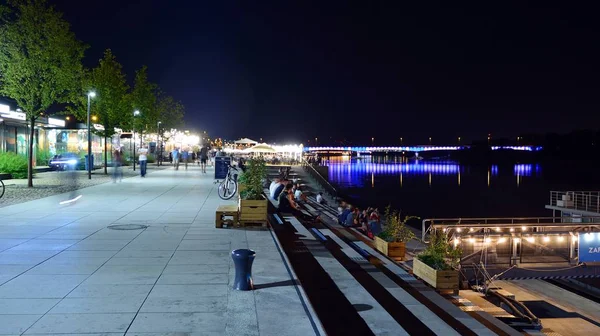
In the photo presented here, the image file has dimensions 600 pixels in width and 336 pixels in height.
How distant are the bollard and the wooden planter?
19.0 ft

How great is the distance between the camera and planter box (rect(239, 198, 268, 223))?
13748mm

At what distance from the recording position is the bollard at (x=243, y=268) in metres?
7.70

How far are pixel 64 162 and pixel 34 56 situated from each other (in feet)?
51.0

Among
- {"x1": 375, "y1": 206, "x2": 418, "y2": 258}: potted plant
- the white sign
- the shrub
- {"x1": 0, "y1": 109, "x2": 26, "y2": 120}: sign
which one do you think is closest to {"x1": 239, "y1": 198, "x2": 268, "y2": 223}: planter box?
{"x1": 375, "y1": 206, "x2": 418, "y2": 258}: potted plant

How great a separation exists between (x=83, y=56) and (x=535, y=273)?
2276 centimetres

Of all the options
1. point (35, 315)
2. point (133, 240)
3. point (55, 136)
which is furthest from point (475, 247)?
point (55, 136)

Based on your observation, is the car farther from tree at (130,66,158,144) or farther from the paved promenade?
the paved promenade

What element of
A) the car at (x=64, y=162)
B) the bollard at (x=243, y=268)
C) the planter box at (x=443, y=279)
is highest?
the car at (x=64, y=162)

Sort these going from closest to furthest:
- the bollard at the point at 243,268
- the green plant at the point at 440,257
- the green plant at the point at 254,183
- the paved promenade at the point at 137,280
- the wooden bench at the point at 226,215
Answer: the paved promenade at the point at 137,280 → the bollard at the point at 243,268 → the green plant at the point at 440,257 → the wooden bench at the point at 226,215 → the green plant at the point at 254,183

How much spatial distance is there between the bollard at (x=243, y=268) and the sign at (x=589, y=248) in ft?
60.1

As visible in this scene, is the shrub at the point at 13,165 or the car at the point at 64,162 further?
the car at the point at 64,162

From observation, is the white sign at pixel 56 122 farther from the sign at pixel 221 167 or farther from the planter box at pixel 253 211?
the planter box at pixel 253 211

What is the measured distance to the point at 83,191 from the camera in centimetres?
2264

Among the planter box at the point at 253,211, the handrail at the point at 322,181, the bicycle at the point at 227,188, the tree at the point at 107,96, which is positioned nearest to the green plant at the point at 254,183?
the planter box at the point at 253,211
